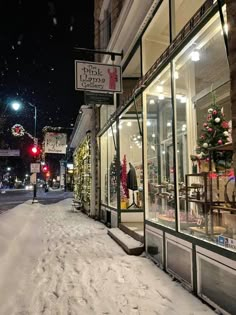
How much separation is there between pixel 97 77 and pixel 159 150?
2541mm

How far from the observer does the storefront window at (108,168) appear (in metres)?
11.5

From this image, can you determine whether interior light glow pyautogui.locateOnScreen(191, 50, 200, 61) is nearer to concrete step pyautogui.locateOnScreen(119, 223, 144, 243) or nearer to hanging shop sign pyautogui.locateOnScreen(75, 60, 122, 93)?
hanging shop sign pyautogui.locateOnScreen(75, 60, 122, 93)

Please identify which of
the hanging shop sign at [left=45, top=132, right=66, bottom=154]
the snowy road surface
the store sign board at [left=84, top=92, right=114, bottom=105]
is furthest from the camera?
the hanging shop sign at [left=45, top=132, right=66, bottom=154]

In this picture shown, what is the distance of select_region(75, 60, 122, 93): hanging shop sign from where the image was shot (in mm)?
8555

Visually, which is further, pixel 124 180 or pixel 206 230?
pixel 124 180

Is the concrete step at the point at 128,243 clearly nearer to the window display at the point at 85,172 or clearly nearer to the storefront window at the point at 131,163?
the storefront window at the point at 131,163

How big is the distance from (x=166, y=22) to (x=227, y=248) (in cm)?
489

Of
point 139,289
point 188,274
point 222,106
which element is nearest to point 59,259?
point 139,289

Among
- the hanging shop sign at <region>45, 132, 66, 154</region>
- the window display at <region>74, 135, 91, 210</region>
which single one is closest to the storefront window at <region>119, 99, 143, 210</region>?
the window display at <region>74, 135, 91, 210</region>

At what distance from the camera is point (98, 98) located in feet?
33.7

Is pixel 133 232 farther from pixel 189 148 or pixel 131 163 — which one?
pixel 131 163

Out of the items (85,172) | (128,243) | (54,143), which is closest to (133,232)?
(128,243)

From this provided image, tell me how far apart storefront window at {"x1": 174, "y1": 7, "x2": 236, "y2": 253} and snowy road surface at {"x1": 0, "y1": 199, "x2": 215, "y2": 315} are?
0.99 metres

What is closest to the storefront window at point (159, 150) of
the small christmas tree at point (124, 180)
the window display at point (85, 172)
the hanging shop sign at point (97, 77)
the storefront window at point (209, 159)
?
the storefront window at point (209, 159)
